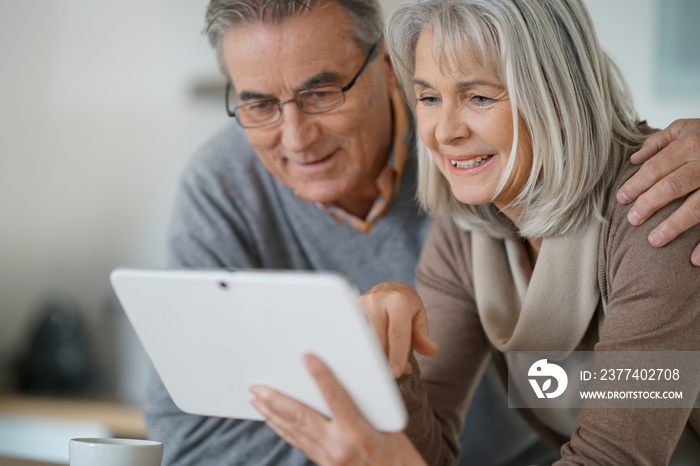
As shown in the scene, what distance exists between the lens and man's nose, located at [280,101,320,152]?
144cm

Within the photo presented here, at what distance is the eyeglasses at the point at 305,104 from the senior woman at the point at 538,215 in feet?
0.73

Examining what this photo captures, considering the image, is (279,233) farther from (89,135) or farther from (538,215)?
(89,135)

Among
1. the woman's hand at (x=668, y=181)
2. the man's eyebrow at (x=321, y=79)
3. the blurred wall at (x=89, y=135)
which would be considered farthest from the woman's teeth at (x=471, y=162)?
the blurred wall at (x=89, y=135)

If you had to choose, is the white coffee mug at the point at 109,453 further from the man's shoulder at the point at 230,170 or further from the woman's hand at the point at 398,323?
the man's shoulder at the point at 230,170

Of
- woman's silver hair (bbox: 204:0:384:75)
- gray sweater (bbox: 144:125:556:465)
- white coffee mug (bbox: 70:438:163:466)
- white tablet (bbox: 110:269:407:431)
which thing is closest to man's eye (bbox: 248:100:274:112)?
woman's silver hair (bbox: 204:0:384:75)

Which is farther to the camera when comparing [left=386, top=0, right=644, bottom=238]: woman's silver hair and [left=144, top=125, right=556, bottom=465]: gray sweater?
[left=144, top=125, right=556, bottom=465]: gray sweater

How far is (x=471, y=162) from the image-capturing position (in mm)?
1138

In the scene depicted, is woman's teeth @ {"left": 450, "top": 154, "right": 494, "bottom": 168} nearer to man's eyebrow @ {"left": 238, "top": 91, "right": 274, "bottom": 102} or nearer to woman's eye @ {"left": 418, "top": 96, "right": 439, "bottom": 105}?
woman's eye @ {"left": 418, "top": 96, "right": 439, "bottom": 105}

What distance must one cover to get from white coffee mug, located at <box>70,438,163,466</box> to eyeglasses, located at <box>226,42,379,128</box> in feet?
2.59

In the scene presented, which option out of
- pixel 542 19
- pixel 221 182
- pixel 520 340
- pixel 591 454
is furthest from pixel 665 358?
pixel 221 182

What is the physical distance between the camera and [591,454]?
3.10 feet

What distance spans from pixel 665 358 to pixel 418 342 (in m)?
0.34

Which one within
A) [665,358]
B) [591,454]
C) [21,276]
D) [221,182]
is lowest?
[21,276]

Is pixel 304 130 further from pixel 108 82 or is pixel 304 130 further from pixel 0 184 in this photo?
pixel 0 184
